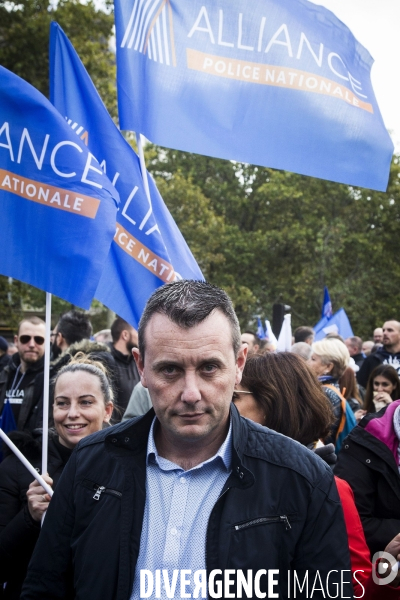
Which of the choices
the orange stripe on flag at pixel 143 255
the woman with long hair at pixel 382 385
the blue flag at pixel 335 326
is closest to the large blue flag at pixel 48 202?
the orange stripe on flag at pixel 143 255

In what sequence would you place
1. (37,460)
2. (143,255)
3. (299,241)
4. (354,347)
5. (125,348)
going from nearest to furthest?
1. (37,460)
2. (143,255)
3. (125,348)
4. (354,347)
5. (299,241)

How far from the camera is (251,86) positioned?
5.54 m

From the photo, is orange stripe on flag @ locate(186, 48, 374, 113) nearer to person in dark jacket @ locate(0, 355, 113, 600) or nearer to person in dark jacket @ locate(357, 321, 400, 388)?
person in dark jacket @ locate(0, 355, 113, 600)

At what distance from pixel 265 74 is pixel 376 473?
3.18m

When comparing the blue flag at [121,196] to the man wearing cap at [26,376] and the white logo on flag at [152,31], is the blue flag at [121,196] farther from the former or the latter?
the man wearing cap at [26,376]

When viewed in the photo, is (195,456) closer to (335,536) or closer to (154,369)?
(154,369)

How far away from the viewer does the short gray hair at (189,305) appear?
7.34 feet

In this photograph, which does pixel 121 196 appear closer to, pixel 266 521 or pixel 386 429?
pixel 386 429

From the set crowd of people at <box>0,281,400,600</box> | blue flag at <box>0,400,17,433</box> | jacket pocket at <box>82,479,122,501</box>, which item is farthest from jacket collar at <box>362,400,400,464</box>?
blue flag at <box>0,400,17,433</box>

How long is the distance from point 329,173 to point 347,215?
29352mm

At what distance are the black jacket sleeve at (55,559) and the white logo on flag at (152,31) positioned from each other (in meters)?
3.75

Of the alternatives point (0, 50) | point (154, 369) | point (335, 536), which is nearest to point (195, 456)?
point (154, 369)

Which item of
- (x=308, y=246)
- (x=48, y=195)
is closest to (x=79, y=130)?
(x=48, y=195)

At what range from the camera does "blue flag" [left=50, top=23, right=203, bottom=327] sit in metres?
4.82
